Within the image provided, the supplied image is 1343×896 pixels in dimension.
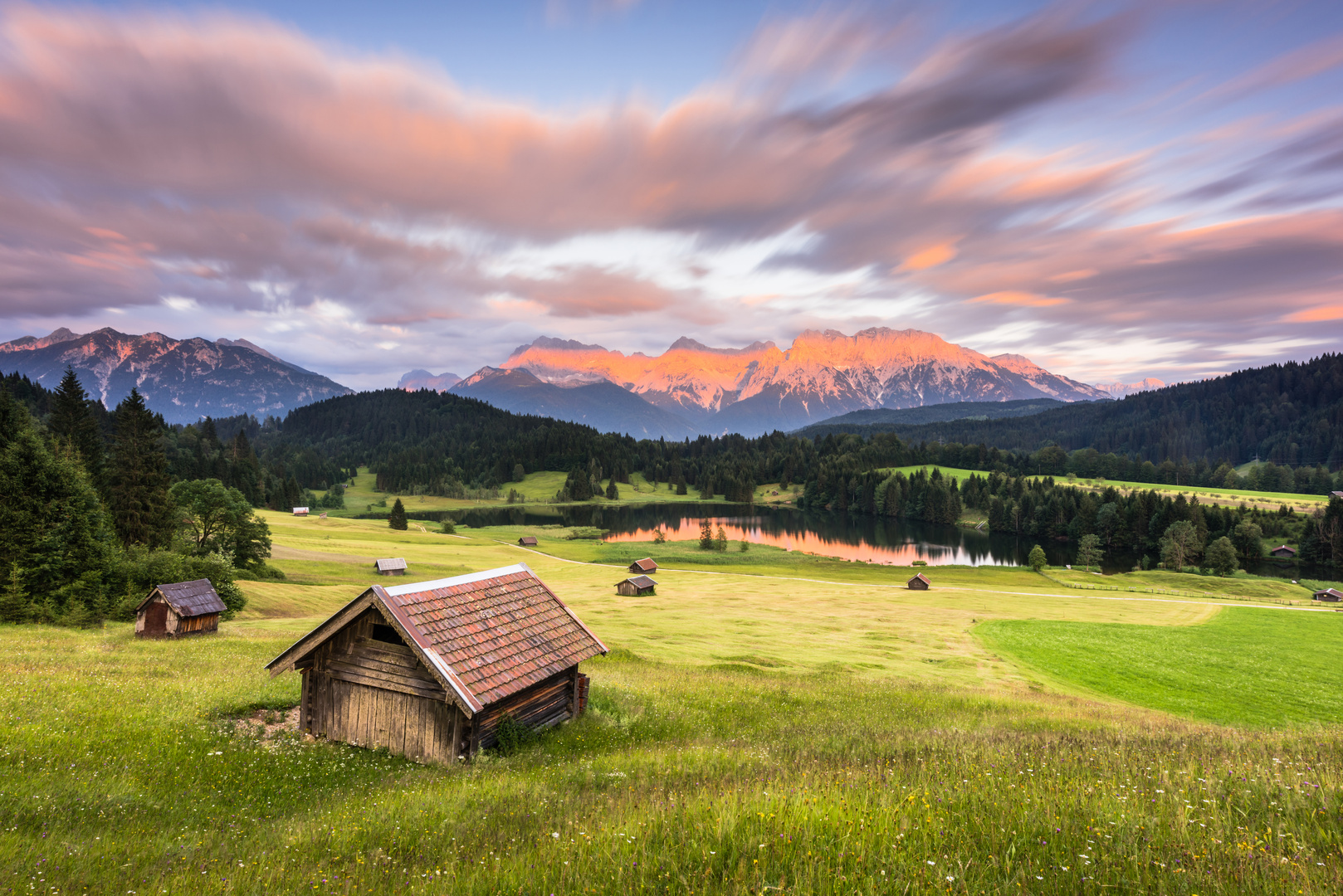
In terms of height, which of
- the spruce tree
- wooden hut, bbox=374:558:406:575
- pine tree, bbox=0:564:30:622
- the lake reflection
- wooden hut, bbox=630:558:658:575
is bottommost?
the lake reflection

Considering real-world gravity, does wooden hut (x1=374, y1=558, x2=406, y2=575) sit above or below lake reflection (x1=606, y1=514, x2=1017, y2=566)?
above

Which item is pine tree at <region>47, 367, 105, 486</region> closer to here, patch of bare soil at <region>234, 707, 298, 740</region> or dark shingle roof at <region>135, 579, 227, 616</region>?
dark shingle roof at <region>135, 579, 227, 616</region>

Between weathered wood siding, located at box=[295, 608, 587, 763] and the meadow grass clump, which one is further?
weathered wood siding, located at box=[295, 608, 587, 763]

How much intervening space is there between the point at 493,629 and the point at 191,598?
32608 millimetres

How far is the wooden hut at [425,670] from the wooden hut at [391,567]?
65.0m

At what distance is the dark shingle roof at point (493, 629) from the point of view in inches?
570

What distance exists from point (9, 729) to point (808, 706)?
75.0ft

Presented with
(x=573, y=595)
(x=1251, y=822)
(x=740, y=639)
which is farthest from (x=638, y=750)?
(x=573, y=595)

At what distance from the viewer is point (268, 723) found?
658 inches

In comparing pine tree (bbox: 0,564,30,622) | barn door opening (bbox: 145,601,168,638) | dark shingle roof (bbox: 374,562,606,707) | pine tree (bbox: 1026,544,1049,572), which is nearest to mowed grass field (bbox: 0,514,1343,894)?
dark shingle roof (bbox: 374,562,606,707)

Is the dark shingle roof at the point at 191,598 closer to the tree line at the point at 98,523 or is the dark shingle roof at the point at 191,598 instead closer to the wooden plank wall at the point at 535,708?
the tree line at the point at 98,523

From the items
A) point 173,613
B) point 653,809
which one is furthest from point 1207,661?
point 173,613

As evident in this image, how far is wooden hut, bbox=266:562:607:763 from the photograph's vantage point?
14367 mm

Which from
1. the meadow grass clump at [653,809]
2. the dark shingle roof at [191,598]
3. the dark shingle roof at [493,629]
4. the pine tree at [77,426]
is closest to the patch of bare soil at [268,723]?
the meadow grass clump at [653,809]
